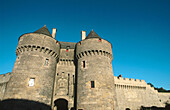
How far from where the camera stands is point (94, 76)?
580 inches

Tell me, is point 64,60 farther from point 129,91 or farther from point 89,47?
point 129,91

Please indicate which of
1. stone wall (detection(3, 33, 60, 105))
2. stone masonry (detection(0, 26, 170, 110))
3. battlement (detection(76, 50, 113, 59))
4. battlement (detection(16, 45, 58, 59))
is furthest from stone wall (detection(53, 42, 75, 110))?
battlement (detection(16, 45, 58, 59))

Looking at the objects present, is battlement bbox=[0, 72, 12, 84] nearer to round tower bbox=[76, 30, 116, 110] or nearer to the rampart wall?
round tower bbox=[76, 30, 116, 110]

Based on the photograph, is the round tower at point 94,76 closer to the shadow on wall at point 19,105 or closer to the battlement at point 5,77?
the shadow on wall at point 19,105

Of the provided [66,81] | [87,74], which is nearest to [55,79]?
[66,81]

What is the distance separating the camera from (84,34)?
21578 mm

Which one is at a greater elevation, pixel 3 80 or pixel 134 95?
pixel 3 80

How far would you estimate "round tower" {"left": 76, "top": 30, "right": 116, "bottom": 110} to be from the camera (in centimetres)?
1349

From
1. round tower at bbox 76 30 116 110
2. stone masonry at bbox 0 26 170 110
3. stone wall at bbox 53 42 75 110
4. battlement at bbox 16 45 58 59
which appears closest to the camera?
stone masonry at bbox 0 26 170 110

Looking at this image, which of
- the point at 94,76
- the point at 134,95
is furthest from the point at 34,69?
the point at 134,95

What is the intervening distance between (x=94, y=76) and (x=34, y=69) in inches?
274

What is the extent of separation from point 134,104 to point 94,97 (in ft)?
30.1

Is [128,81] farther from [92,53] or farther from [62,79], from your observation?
[62,79]

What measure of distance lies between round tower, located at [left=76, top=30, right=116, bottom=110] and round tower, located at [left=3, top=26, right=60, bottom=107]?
11.6 feet
